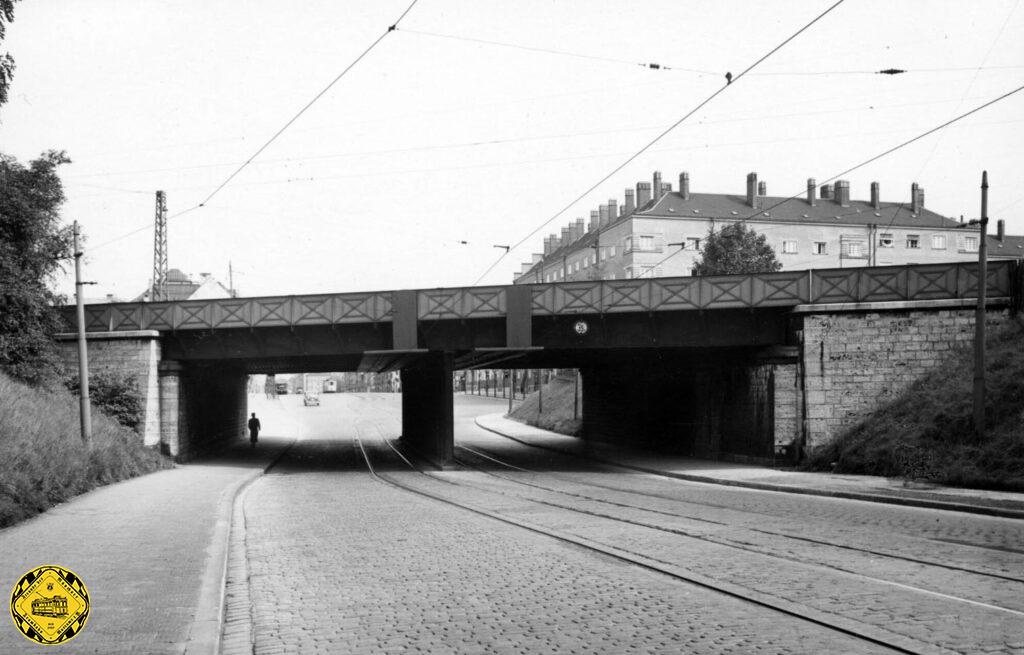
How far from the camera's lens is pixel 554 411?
56938 mm

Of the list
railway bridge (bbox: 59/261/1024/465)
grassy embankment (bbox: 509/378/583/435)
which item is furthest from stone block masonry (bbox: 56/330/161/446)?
grassy embankment (bbox: 509/378/583/435)

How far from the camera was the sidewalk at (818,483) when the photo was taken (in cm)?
1620

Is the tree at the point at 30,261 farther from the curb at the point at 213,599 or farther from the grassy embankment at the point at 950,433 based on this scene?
the grassy embankment at the point at 950,433

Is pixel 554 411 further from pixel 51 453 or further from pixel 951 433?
pixel 51 453

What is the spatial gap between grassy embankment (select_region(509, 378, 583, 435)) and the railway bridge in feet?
56.5

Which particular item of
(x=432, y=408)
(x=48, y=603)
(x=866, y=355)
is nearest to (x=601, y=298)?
(x=866, y=355)

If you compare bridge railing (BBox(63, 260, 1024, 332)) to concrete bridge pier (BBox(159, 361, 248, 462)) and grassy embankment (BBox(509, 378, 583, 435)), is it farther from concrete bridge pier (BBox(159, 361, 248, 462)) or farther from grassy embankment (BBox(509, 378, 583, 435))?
grassy embankment (BBox(509, 378, 583, 435))

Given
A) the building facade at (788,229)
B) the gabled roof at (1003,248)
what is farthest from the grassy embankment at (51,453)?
the gabled roof at (1003,248)

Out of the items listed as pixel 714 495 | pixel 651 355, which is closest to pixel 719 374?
pixel 651 355

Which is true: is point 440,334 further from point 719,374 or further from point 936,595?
point 936,595

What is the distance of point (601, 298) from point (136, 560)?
2002 cm

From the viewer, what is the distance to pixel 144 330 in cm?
3039

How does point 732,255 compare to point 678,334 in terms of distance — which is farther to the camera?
point 732,255

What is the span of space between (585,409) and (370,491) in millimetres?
25532
